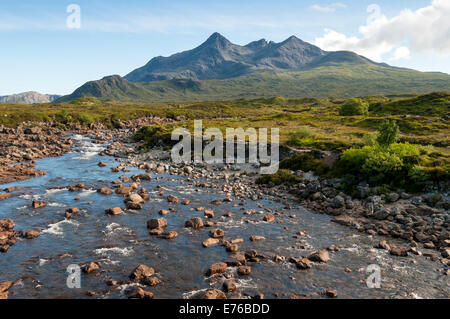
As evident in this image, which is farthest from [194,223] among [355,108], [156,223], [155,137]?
[355,108]

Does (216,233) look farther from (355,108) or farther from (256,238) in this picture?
(355,108)

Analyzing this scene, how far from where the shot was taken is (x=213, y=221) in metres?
31.0

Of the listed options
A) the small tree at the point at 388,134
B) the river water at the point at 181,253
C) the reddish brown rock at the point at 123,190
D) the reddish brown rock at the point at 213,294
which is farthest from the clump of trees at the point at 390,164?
the reddish brown rock at the point at 123,190

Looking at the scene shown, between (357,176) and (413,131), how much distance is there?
44.9 meters

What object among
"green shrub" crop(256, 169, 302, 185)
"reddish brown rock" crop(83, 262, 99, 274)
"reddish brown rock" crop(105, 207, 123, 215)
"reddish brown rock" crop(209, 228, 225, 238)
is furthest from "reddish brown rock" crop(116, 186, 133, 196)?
"green shrub" crop(256, 169, 302, 185)

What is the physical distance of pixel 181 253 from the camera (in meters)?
24.1

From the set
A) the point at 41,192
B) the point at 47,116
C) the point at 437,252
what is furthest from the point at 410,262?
the point at 47,116

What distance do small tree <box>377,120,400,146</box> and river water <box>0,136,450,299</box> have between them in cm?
1673

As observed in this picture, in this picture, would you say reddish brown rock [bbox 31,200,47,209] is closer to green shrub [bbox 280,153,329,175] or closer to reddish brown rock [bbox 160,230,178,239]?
reddish brown rock [bbox 160,230,178,239]

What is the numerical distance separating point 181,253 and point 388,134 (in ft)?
112

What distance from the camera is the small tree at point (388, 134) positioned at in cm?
4031

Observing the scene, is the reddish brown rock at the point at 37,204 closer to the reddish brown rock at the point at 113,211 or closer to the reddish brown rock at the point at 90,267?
the reddish brown rock at the point at 113,211

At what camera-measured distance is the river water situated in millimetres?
19641
